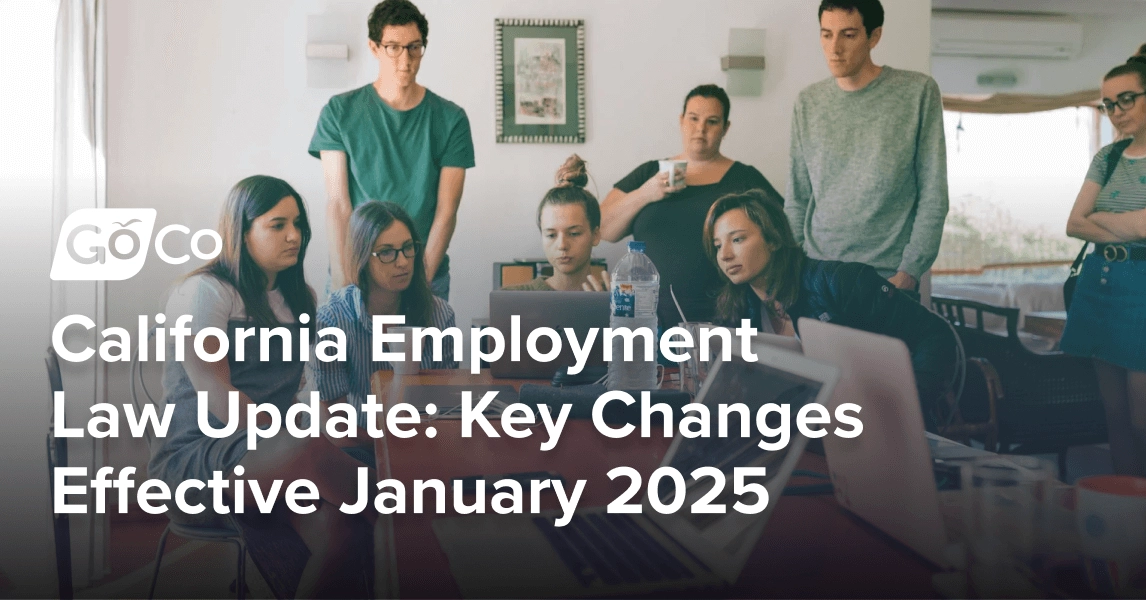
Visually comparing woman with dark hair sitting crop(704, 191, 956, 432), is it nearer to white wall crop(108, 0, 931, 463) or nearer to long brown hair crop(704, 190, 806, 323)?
long brown hair crop(704, 190, 806, 323)

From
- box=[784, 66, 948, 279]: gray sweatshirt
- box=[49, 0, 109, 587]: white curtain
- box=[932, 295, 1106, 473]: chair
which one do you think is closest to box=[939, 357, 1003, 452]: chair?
box=[932, 295, 1106, 473]: chair

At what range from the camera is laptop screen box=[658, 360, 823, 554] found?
3.14 ft

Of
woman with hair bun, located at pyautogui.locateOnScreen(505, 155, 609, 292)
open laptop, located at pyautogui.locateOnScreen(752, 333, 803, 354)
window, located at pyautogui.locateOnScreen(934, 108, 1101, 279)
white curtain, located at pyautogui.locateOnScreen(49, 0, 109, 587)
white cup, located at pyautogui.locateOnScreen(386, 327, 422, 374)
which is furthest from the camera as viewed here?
window, located at pyautogui.locateOnScreen(934, 108, 1101, 279)

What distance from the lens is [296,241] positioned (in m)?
3.05

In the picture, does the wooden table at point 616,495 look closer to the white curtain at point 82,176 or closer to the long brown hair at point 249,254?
the long brown hair at point 249,254

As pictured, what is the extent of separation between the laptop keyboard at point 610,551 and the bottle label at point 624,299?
84 cm

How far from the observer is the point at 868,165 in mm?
3324

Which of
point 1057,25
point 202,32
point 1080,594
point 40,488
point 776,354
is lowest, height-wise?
point 40,488

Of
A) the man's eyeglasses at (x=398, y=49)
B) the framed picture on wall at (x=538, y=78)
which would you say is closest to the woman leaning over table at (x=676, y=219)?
the framed picture on wall at (x=538, y=78)

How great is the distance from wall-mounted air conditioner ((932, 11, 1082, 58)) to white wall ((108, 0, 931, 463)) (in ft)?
3.37

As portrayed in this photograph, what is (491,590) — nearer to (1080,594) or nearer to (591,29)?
(1080,594)

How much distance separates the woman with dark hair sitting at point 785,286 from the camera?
3299 mm

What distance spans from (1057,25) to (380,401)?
379 centimetres

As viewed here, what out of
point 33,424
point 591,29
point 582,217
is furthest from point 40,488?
point 591,29
